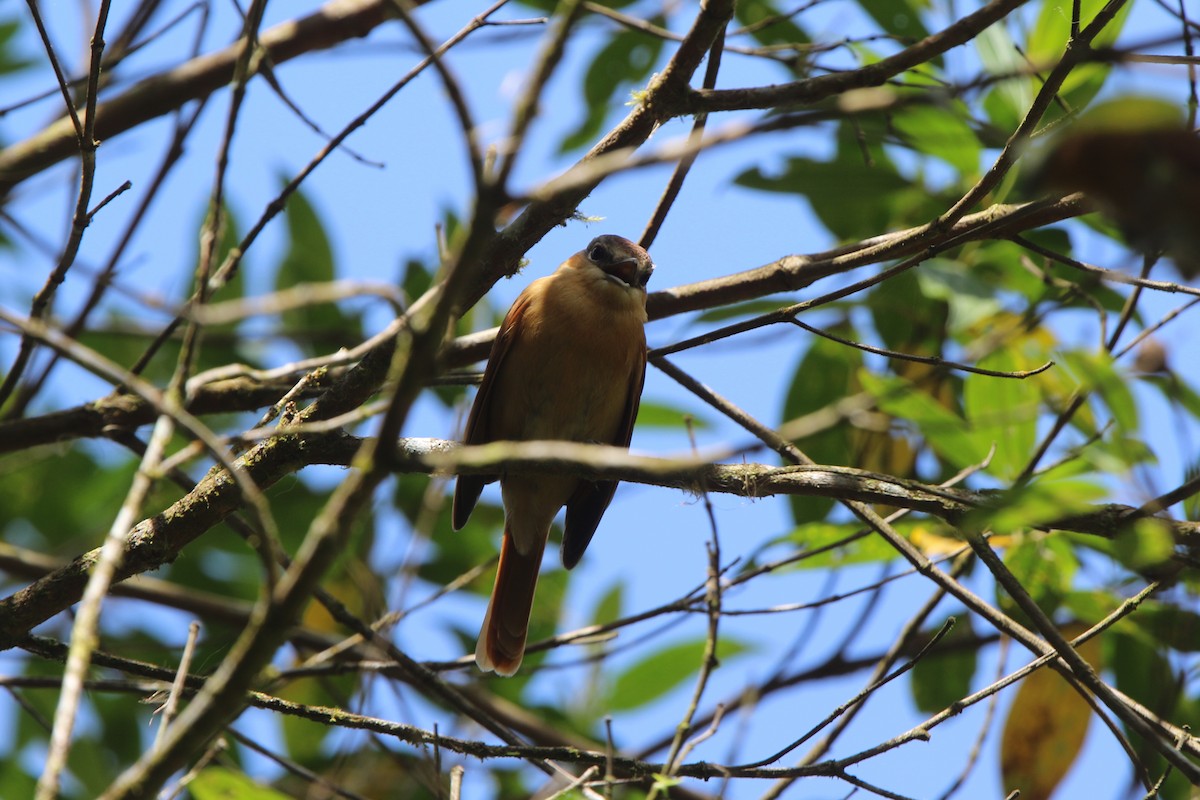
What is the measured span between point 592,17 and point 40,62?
9.47ft

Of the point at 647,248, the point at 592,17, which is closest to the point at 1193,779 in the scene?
the point at 647,248

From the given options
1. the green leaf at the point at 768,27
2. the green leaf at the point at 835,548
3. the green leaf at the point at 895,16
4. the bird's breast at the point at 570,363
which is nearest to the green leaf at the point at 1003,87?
the green leaf at the point at 895,16

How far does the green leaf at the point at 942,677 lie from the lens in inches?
178

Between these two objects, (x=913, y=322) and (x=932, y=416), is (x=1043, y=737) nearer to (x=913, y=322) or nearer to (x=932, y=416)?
(x=932, y=416)

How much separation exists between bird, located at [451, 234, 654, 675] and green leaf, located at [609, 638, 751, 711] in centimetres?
74

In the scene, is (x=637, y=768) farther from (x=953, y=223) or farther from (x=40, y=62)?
(x=40, y=62)

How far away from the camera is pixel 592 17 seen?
169 inches

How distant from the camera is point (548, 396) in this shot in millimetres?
4449

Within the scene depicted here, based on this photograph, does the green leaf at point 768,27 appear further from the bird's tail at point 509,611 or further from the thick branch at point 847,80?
the bird's tail at point 509,611

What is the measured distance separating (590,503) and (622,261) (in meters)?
1.06

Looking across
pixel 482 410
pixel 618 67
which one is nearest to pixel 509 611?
pixel 482 410

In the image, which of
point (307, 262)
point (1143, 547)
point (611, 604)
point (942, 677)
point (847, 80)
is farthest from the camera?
point (611, 604)

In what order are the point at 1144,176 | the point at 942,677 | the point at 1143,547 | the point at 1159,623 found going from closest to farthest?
the point at 1144,176 → the point at 1143,547 → the point at 1159,623 → the point at 942,677

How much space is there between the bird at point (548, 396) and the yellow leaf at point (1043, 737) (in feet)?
5.72
